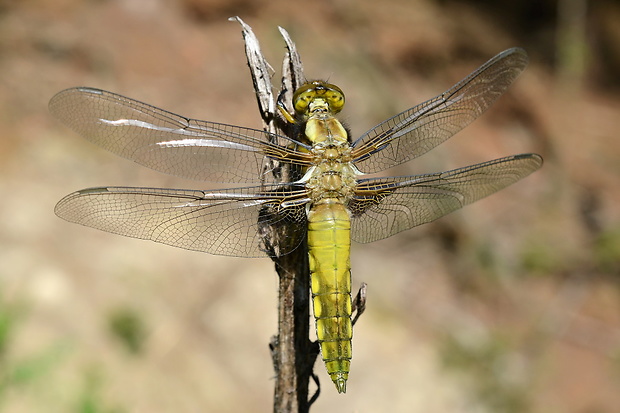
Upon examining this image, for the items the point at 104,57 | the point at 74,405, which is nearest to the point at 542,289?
the point at 74,405

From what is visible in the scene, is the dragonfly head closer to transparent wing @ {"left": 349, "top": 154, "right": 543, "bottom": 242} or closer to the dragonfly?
the dragonfly

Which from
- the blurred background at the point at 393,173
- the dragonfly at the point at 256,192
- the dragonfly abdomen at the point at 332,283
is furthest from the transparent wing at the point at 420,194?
the blurred background at the point at 393,173

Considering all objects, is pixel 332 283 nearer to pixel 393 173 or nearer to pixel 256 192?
pixel 256 192

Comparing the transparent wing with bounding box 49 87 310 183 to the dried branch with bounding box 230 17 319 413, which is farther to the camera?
the transparent wing with bounding box 49 87 310 183

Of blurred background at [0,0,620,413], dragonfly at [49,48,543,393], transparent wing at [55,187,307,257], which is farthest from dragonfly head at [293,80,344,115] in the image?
blurred background at [0,0,620,413]

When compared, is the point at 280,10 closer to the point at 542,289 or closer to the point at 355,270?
the point at 355,270

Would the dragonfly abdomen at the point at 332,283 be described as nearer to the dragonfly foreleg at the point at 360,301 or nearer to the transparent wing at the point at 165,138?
the dragonfly foreleg at the point at 360,301

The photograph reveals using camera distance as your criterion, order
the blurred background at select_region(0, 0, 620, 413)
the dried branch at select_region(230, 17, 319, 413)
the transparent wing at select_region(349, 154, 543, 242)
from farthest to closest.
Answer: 1. the blurred background at select_region(0, 0, 620, 413)
2. the transparent wing at select_region(349, 154, 543, 242)
3. the dried branch at select_region(230, 17, 319, 413)
